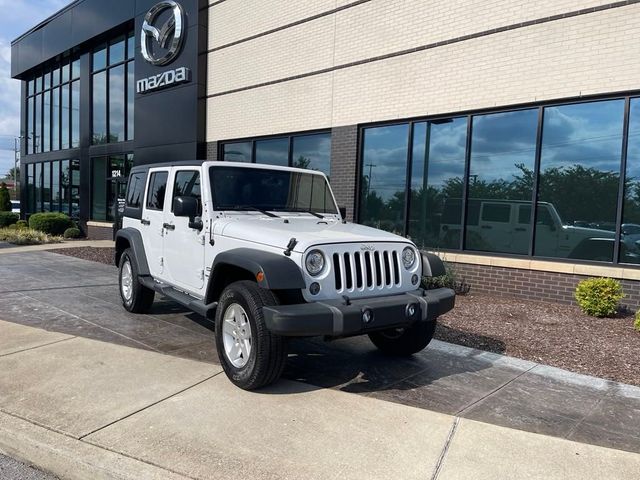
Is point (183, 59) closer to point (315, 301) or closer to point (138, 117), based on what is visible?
point (138, 117)

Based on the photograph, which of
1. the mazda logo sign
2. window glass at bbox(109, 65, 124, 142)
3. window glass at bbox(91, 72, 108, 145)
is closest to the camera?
the mazda logo sign

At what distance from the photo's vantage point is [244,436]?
3.46 meters

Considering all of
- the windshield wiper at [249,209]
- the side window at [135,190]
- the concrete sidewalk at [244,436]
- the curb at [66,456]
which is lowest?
the curb at [66,456]

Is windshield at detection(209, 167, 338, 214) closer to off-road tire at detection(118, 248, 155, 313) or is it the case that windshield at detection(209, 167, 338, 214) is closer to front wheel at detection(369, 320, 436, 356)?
front wheel at detection(369, 320, 436, 356)

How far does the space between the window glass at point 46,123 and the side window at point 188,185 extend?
20.3 meters

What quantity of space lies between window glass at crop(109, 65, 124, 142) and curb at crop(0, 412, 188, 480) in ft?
52.8

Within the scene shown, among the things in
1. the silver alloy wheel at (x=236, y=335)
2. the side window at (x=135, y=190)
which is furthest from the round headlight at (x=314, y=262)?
the side window at (x=135, y=190)

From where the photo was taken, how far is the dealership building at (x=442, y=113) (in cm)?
772

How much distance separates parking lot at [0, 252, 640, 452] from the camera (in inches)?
156

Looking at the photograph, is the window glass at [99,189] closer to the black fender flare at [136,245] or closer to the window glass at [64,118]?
the window glass at [64,118]

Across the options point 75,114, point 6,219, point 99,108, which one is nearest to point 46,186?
point 6,219

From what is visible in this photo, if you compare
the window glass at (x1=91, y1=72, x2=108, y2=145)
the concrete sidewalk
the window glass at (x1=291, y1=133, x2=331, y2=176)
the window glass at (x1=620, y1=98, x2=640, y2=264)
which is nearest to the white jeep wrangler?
the concrete sidewalk

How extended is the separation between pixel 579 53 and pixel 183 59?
427 inches

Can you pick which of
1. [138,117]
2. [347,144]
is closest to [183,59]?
[138,117]
